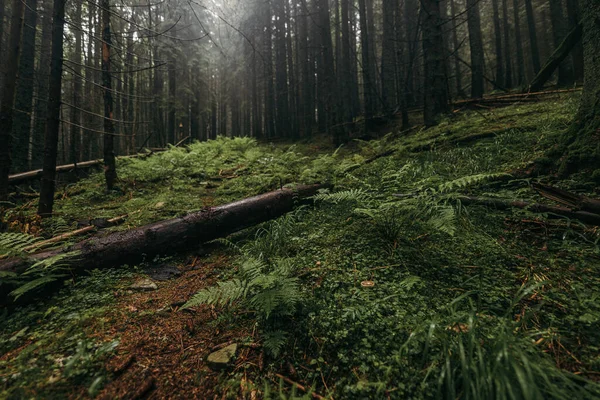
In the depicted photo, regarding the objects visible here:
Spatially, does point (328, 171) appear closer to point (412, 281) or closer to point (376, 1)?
point (412, 281)

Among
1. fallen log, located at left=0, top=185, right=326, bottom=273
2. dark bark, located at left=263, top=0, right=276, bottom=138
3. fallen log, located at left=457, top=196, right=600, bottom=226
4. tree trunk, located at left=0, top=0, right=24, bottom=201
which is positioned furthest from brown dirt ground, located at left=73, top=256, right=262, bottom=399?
dark bark, located at left=263, top=0, right=276, bottom=138

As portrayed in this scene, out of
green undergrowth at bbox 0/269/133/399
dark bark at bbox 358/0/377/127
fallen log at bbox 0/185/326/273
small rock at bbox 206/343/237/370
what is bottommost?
small rock at bbox 206/343/237/370

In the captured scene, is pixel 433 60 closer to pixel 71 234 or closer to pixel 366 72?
pixel 366 72

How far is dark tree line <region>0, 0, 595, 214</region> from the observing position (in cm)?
449

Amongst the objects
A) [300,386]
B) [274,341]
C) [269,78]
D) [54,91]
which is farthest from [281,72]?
[300,386]

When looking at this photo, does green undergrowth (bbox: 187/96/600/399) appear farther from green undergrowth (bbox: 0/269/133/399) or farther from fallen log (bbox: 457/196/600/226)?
green undergrowth (bbox: 0/269/133/399)

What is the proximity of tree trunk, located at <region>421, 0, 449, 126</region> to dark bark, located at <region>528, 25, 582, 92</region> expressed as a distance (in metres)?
2.92

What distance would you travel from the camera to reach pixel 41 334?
1.85m

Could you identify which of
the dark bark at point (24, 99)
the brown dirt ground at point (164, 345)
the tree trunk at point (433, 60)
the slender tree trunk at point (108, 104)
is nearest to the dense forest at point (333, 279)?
the brown dirt ground at point (164, 345)

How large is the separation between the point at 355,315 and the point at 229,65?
2832 cm

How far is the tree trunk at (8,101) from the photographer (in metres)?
4.48

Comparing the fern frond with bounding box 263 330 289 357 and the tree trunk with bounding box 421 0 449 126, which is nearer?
the fern frond with bounding box 263 330 289 357

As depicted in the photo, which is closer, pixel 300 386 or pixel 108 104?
pixel 300 386

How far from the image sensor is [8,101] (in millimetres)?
4535
